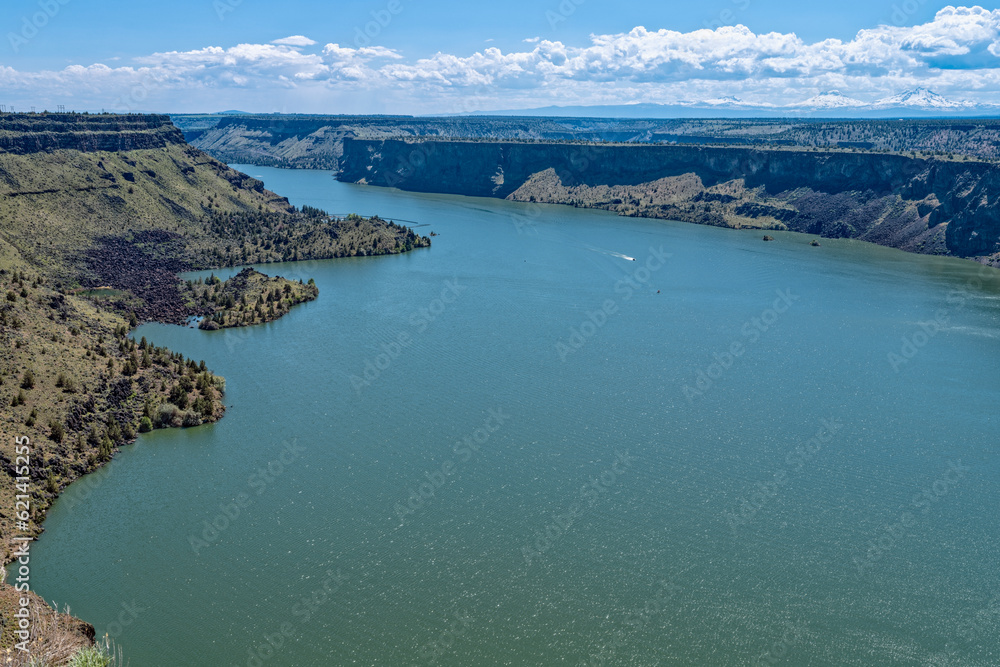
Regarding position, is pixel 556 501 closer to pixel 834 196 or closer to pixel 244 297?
pixel 244 297

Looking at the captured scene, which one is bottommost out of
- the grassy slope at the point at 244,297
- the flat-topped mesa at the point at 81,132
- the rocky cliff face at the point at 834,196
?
the grassy slope at the point at 244,297

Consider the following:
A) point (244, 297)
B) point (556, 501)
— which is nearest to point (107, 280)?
point (244, 297)

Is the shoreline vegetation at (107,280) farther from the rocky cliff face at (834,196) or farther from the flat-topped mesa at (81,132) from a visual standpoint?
the rocky cliff face at (834,196)

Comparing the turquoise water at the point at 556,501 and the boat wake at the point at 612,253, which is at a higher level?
the boat wake at the point at 612,253

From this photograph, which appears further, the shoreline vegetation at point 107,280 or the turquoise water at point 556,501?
the shoreline vegetation at point 107,280

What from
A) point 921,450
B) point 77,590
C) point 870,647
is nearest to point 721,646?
point 870,647

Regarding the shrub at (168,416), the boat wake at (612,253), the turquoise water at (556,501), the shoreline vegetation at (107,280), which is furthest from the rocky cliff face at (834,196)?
the shrub at (168,416)
